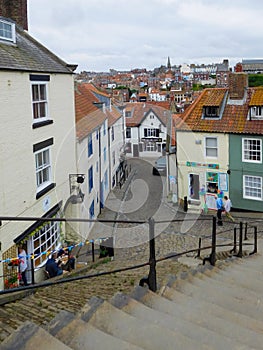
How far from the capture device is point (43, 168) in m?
14.3

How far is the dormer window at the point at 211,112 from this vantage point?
79.3ft

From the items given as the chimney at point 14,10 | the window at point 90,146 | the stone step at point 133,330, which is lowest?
the stone step at point 133,330

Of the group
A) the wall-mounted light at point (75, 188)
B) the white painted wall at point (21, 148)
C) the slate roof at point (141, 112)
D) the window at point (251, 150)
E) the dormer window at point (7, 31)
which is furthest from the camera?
the slate roof at point (141, 112)

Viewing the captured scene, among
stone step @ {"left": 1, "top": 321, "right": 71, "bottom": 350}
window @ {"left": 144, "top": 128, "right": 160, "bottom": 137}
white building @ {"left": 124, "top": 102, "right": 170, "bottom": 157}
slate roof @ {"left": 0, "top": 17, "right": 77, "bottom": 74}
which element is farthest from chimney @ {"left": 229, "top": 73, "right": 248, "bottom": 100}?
window @ {"left": 144, "top": 128, "right": 160, "bottom": 137}

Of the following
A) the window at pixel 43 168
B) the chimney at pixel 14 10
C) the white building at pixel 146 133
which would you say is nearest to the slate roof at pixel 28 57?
the chimney at pixel 14 10

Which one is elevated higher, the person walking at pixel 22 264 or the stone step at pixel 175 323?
the stone step at pixel 175 323

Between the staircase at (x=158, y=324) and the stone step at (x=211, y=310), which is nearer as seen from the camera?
the staircase at (x=158, y=324)

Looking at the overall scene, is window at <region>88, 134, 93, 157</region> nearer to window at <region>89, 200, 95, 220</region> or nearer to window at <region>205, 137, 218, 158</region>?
window at <region>89, 200, 95, 220</region>

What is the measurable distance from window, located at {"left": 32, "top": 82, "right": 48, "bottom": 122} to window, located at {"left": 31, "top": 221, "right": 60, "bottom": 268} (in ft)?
12.2

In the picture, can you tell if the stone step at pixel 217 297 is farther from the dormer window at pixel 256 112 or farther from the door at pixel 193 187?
the door at pixel 193 187

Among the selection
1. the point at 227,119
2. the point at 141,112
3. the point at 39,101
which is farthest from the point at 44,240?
the point at 141,112

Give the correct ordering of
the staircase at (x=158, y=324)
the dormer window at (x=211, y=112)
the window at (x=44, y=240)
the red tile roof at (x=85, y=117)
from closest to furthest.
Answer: the staircase at (x=158, y=324), the window at (x=44, y=240), the red tile roof at (x=85, y=117), the dormer window at (x=211, y=112)

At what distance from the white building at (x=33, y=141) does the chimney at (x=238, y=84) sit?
10.9 metres

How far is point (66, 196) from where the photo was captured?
55.3 feet
